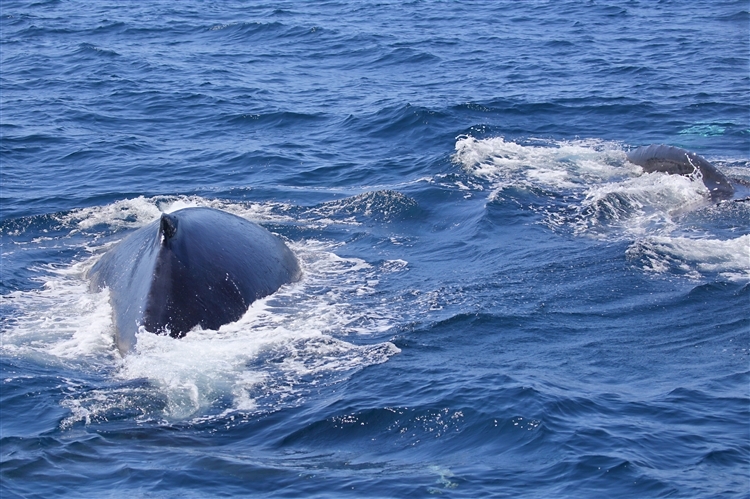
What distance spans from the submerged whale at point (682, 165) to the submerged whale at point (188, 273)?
30.5 feet

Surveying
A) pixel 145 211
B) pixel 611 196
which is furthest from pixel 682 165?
pixel 145 211

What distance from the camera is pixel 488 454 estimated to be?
35.4ft

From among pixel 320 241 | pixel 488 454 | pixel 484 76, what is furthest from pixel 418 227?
pixel 484 76

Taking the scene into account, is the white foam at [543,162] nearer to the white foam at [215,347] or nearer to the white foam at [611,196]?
the white foam at [611,196]

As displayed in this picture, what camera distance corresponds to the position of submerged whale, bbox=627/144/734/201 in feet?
67.2

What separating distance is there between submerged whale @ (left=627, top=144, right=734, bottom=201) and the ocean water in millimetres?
446

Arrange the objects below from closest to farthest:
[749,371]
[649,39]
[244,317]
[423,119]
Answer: [749,371]
[244,317]
[423,119]
[649,39]

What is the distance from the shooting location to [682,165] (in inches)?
838

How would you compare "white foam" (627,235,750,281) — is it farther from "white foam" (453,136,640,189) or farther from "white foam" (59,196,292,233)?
"white foam" (59,196,292,233)

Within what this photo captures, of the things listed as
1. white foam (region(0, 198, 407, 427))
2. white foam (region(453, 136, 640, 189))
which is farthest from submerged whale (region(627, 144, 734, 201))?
white foam (region(0, 198, 407, 427))

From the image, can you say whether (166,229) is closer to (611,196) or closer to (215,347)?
(215,347)

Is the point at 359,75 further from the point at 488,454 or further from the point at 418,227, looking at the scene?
the point at 488,454

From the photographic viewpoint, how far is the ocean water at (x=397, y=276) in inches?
422

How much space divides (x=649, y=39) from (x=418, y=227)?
77.0 ft
